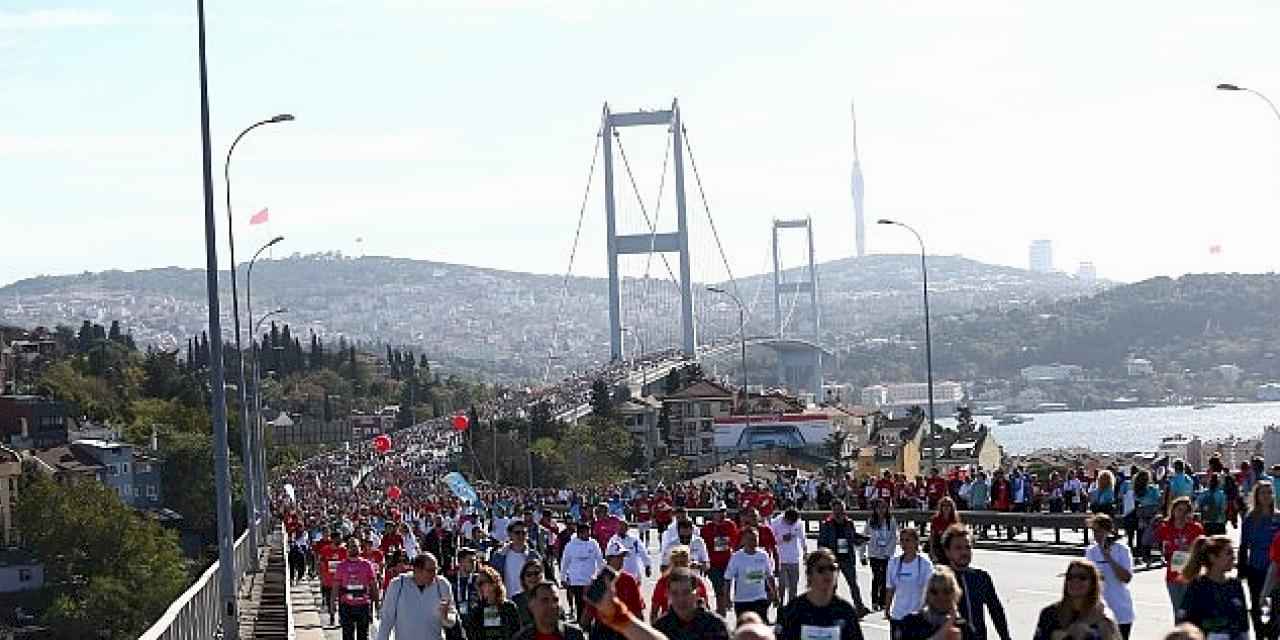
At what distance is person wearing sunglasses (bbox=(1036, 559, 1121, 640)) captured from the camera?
1046cm

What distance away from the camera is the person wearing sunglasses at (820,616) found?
1114 cm

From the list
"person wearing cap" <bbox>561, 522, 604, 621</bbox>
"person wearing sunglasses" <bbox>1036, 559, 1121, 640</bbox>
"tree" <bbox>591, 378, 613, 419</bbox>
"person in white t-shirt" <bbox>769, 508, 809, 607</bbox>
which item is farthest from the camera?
"tree" <bbox>591, 378, 613, 419</bbox>

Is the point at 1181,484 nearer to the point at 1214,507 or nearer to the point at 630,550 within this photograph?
the point at 1214,507

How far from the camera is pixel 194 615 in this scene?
20.1 m

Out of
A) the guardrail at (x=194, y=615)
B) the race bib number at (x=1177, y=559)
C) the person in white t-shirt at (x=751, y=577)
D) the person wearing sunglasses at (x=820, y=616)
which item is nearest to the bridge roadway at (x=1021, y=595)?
the race bib number at (x=1177, y=559)

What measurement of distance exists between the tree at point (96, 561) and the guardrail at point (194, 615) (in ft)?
248

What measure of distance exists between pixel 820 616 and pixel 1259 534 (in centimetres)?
728

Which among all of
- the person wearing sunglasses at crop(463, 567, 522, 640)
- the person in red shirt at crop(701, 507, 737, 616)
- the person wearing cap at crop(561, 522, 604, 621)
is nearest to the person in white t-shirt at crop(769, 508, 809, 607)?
the person in red shirt at crop(701, 507, 737, 616)

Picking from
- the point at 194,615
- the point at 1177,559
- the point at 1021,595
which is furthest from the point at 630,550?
the point at 1021,595

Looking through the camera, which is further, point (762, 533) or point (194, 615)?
point (762, 533)

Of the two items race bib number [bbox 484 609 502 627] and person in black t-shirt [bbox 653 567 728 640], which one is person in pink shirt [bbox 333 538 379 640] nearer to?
race bib number [bbox 484 609 502 627]

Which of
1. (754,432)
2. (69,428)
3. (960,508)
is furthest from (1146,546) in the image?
(69,428)

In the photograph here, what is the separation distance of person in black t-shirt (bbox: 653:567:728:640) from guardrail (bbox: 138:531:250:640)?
4986mm

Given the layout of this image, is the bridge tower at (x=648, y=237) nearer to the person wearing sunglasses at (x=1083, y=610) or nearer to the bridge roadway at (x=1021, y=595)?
the bridge roadway at (x=1021, y=595)
